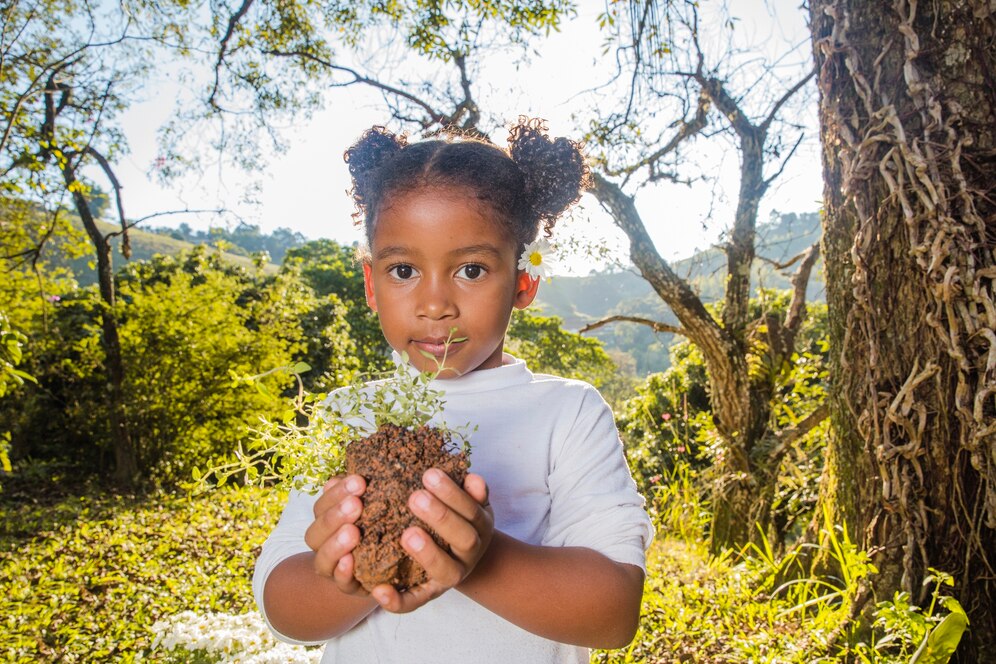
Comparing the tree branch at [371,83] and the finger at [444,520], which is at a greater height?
the tree branch at [371,83]

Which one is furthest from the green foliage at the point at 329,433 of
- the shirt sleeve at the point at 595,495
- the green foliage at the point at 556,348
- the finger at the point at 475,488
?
the green foliage at the point at 556,348

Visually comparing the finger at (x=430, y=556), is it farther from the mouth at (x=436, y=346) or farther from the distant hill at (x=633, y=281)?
the distant hill at (x=633, y=281)

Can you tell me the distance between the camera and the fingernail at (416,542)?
0.83 metres

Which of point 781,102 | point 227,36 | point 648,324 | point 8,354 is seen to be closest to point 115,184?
point 227,36

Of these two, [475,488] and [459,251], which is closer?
[475,488]

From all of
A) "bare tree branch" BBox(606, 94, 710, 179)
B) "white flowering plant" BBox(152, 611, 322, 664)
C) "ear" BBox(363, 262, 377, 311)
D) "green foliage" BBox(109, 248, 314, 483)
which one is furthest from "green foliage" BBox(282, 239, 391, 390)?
"ear" BBox(363, 262, 377, 311)

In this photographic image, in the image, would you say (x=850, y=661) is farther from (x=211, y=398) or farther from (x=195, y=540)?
(x=211, y=398)

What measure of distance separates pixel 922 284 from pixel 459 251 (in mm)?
1681

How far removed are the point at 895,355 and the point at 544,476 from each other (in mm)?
1536

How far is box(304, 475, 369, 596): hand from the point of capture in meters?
0.85

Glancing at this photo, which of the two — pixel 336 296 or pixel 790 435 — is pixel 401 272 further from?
pixel 336 296

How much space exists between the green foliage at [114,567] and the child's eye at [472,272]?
2.34 metres

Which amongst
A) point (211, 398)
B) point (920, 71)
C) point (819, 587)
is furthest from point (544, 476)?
point (211, 398)

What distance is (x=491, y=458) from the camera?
4.30 ft
